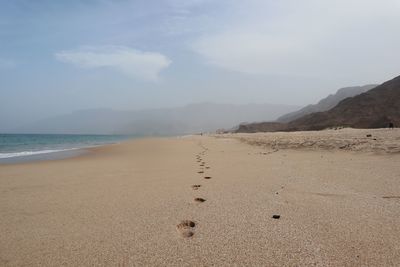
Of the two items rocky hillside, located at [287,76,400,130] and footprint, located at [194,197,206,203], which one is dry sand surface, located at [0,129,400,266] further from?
rocky hillside, located at [287,76,400,130]

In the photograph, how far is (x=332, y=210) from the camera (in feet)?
10.4

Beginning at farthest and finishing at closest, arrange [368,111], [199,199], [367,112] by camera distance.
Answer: [368,111] < [367,112] < [199,199]

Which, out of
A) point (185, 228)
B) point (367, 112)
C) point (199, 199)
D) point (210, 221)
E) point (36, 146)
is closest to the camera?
point (185, 228)

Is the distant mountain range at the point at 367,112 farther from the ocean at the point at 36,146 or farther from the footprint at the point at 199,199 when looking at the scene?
the footprint at the point at 199,199

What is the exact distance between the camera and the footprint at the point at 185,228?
8.79 feet

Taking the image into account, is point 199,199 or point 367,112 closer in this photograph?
point 199,199

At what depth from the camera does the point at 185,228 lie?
9.32 ft

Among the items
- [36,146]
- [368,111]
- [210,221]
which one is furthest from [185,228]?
[368,111]

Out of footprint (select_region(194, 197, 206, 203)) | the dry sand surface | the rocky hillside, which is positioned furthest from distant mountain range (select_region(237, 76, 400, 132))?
footprint (select_region(194, 197, 206, 203))

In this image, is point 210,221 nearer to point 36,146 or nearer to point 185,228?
point 185,228

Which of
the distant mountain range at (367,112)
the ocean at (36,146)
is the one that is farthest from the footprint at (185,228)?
the distant mountain range at (367,112)

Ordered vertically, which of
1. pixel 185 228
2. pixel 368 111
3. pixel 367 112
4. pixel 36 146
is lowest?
pixel 185 228

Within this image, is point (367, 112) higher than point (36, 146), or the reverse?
point (367, 112)

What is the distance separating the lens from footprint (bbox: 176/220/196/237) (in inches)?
105
